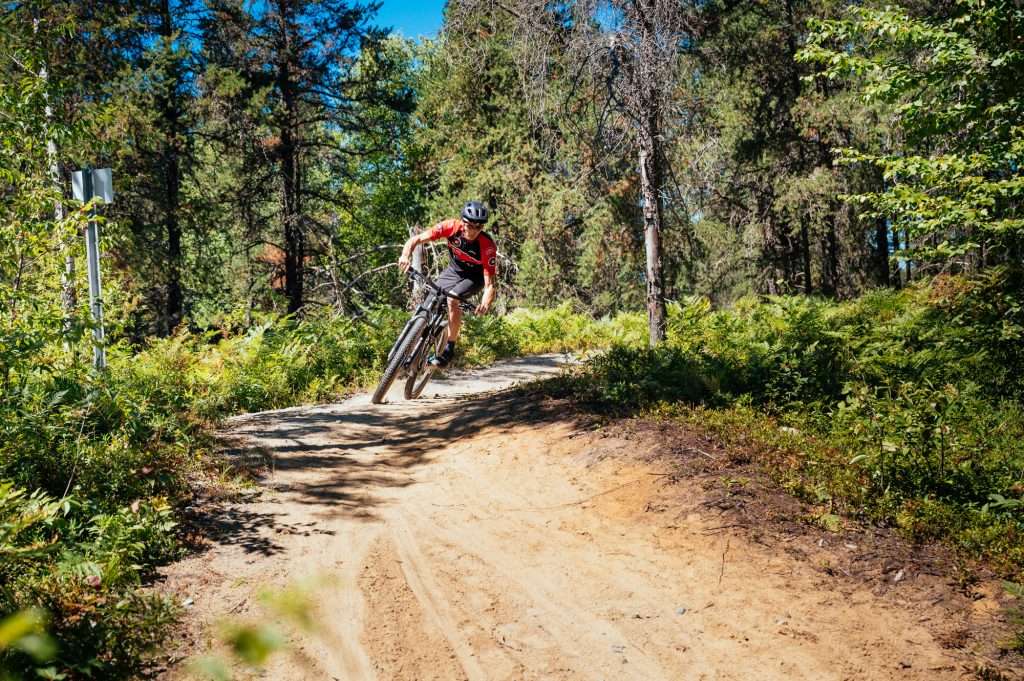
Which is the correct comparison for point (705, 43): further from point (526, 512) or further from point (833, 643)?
point (833, 643)

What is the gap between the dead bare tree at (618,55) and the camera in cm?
1027

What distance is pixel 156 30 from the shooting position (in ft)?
62.2

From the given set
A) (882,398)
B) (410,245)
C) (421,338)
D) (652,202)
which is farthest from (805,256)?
(410,245)

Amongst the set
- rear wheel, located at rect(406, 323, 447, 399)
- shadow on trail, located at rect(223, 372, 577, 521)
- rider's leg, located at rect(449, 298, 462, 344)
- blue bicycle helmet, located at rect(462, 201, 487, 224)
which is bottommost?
shadow on trail, located at rect(223, 372, 577, 521)

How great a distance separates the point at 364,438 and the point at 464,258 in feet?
9.00

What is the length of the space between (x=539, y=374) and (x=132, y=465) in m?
8.72

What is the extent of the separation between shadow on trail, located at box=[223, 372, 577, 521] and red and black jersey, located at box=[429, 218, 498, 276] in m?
1.89

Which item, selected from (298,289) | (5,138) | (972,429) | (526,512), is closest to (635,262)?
(298,289)

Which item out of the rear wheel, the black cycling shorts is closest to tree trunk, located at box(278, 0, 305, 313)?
the rear wheel

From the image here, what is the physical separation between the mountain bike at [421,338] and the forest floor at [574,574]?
2.53 m

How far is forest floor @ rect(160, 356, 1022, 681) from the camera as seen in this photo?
4375 millimetres

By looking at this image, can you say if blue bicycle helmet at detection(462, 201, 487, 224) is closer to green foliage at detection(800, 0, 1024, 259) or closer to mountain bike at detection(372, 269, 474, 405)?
mountain bike at detection(372, 269, 474, 405)

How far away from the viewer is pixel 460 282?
390 inches

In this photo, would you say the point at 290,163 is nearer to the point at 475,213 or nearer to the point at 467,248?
the point at 467,248
